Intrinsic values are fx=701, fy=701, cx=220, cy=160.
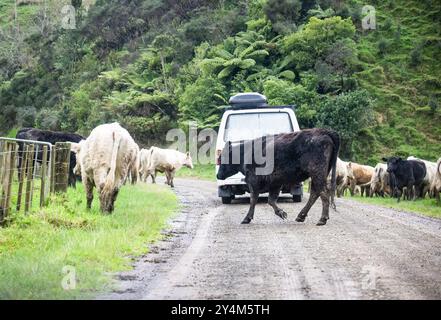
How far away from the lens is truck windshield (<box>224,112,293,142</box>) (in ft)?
59.5

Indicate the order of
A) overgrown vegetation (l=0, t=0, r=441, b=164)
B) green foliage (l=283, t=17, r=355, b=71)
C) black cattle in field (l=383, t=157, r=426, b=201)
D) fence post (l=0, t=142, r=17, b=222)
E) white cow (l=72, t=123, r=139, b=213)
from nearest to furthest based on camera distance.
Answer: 1. fence post (l=0, t=142, r=17, b=222)
2. white cow (l=72, t=123, r=139, b=213)
3. black cattle in field (l=383, t=157, r=426, b=201)
4. overgrown vegetation (l=0, t=0, r=441, b=164)
5. green foliage (l=283, t=17, r=355, b=71)

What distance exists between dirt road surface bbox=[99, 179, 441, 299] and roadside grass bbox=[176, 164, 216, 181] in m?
25.7

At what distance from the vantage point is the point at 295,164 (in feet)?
45.5

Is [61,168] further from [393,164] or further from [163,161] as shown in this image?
[163,161]

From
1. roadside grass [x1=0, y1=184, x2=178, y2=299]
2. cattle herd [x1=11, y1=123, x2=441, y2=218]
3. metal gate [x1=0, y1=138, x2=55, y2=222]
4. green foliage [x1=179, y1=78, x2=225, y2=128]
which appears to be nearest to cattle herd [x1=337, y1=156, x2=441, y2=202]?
cattle herd [x1=11, y1=123, x2=441, y2=218]

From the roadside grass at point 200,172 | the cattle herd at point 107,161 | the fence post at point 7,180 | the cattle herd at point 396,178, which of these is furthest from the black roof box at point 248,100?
the roadside grass at point 200,172

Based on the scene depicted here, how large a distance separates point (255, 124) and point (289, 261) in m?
10.0

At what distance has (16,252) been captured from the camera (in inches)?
361

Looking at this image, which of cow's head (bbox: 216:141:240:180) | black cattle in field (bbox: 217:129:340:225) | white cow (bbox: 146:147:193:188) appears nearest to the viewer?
black cattle in field (bbox: 217:129:340:225)

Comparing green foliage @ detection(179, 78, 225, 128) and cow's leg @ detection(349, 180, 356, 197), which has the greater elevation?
green foliage @ detection(179, 78, 225, 128)

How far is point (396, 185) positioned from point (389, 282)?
1768cm

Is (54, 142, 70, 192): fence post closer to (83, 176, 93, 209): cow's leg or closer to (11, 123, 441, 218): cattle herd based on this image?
(11, 123, 441, 218): cattle herd

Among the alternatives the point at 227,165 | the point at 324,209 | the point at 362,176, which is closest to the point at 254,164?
the point at 227,165
